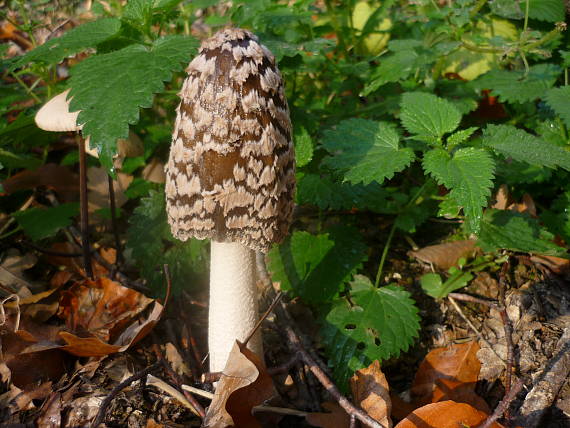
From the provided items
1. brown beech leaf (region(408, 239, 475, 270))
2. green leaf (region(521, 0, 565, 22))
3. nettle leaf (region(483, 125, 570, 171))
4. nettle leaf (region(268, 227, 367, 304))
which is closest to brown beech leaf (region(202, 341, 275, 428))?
nettle leaf (region(268, 227, 367, 304))

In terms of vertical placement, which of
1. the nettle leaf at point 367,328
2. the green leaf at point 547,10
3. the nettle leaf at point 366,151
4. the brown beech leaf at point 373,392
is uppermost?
the green leaf at point 547,10

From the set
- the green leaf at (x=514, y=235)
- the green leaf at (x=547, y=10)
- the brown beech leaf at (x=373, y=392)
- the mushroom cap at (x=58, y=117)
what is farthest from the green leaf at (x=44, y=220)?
the green leaf at (x=547, y=10)

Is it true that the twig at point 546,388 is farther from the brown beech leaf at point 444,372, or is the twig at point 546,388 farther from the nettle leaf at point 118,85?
the nettle leaf at point 118,85

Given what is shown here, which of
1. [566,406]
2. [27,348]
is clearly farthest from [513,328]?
[27,348]

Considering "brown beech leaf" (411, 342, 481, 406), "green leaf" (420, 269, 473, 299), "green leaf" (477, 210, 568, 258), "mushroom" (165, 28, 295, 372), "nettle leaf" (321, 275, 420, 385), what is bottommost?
"brown beech leaf" (411, 342, 481, 406)

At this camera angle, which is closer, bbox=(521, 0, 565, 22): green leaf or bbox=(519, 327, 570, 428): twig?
bbox=(519, 327, 570, 428): twig

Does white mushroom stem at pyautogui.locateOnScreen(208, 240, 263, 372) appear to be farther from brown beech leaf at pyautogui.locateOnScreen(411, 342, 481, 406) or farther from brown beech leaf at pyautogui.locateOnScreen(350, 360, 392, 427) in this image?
brown beech leaf at pyautogui.locateOnScreen(411, 342, 481, 406)

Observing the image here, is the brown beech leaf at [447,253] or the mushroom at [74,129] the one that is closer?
the mushroom at [74,129]

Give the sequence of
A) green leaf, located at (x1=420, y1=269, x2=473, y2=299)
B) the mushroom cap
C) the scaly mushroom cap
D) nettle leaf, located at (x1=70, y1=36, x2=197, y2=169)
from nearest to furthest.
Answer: the scaly mushroom cap, nettle leaf, located at (x1=70, y1=36, x2=197, y2=169), the mushroom cap, green leaf, located at (x1=420, y1=269, x2=473, y2=299)
